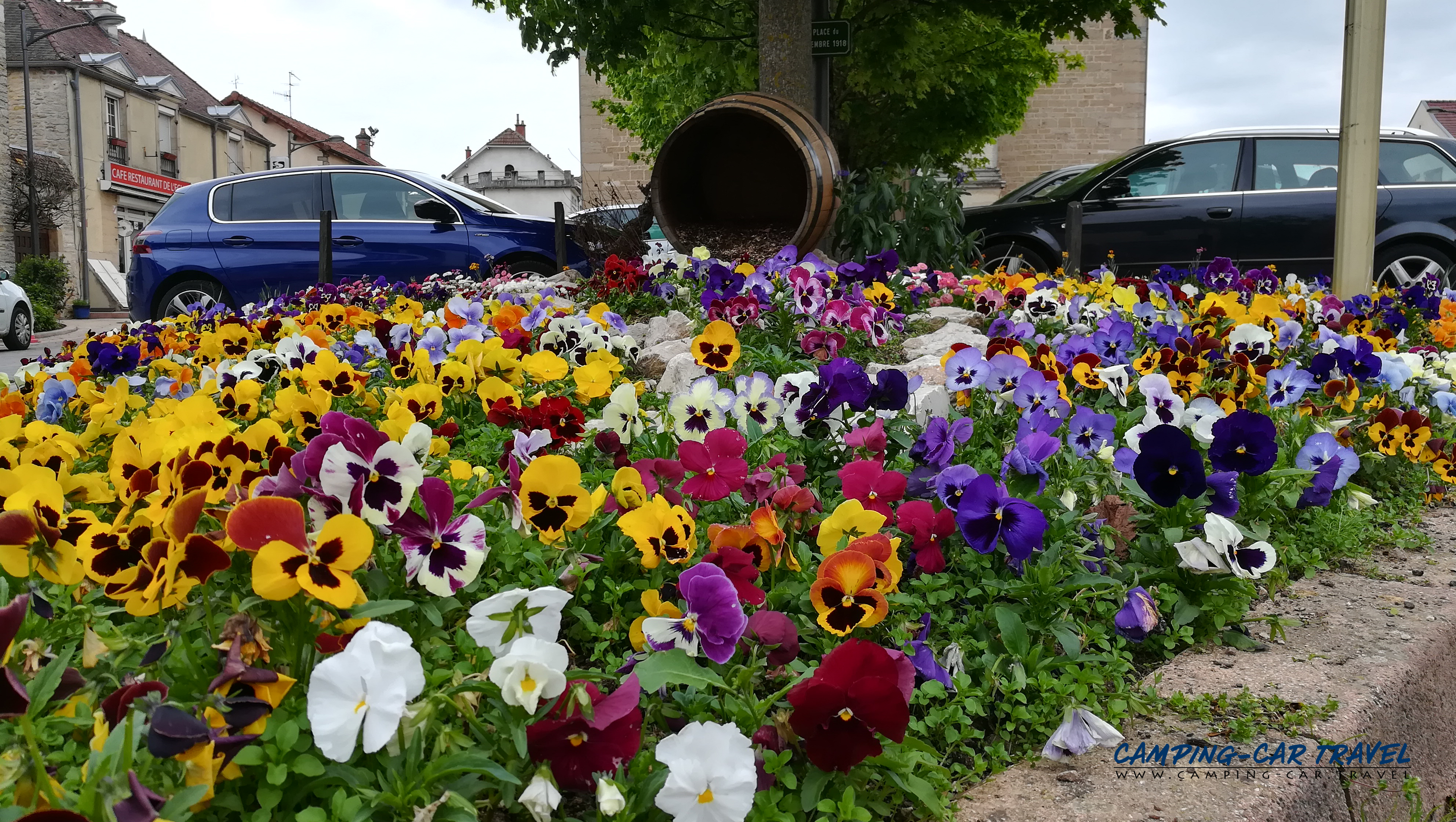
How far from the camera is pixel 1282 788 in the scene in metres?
1.48

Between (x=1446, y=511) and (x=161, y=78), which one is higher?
(x=161, y=78)

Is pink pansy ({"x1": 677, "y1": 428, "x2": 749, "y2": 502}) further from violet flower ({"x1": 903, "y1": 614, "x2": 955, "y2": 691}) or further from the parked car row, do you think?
the parked car row

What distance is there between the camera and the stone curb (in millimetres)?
1468

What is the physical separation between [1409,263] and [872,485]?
845 cm

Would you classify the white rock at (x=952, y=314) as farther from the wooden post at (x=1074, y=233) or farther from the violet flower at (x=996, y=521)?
the violet flower at (x=996, y=521)

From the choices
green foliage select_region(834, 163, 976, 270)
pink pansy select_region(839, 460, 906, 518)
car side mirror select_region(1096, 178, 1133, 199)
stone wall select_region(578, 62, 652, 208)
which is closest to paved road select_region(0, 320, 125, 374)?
green foliage select_region(834, 163, 976, 270)

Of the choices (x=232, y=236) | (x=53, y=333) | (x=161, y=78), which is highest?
(x=161, y=78)

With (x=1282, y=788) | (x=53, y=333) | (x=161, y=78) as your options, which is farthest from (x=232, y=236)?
(x=161, y=78)

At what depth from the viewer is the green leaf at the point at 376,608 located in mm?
1276

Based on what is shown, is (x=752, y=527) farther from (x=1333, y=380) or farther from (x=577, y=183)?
(x=577, y=183)

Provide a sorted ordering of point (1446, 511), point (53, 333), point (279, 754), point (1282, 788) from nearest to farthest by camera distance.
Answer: point (279, 754) → point (1282, 788) → point (1446, 511) → point (53, 333)

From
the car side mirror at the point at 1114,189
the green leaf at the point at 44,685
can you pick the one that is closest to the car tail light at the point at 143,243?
the car side mirror at the point at 1114,189

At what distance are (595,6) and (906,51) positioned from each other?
3.16 metres

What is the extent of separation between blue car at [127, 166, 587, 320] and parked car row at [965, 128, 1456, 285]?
4254 mm
